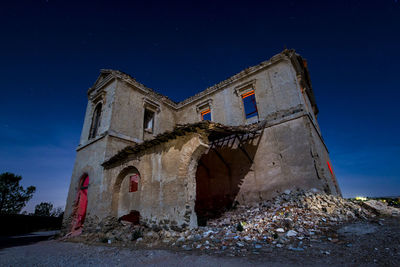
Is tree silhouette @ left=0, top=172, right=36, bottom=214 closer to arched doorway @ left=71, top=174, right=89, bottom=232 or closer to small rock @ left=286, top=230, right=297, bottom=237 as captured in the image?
arched doorway @ left=71, top=174, right=89, bottom=232

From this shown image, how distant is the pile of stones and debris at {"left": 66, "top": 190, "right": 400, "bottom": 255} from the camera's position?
172 inches

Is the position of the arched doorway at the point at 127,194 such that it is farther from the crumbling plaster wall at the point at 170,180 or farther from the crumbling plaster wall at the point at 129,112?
the crumbling plaster wall at the point at 129,112

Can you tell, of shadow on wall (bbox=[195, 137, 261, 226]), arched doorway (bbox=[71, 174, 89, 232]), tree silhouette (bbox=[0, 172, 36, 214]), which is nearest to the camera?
shadow on wall (bbox=[195, 137, 261, 226])

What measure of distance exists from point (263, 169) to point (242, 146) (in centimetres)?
160

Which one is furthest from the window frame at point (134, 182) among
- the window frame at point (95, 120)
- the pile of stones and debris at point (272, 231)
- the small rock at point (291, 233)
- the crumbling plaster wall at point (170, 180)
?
the small rock at point (291, 233)

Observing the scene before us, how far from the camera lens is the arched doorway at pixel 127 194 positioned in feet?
27.4

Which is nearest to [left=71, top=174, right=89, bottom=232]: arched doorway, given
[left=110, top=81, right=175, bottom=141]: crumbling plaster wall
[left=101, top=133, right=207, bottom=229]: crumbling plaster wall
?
[left=110, top=81, right=175, bottom=141]: crumbling plaster wall

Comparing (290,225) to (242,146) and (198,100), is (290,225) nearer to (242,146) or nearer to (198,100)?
(242,146)

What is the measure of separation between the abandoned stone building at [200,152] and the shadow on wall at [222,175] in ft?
0.18

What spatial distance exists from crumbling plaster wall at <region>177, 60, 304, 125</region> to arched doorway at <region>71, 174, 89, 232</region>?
878 cm

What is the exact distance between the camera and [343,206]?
22.1 ft

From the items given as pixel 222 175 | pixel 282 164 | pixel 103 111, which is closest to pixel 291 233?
pixel 282 164

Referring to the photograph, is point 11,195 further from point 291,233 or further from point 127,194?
point 291,233

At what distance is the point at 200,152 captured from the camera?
660 centimetres
